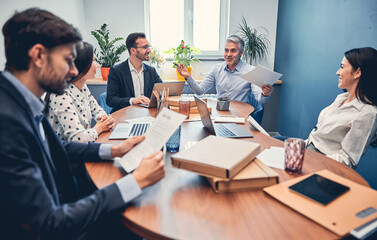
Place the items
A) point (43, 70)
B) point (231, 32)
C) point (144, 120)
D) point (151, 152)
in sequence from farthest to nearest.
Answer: point (231, 32)
point (144, 120)
point (151, 152)
point (43, 70)

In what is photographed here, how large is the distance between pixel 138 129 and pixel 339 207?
3.66 ft

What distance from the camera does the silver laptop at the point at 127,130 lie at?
146 centimetres

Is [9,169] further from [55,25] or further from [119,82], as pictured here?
[119,82]

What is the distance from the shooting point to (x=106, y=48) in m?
3.58

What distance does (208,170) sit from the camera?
0.88 metres

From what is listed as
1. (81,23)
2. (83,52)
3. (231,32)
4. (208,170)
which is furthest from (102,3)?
(208,170)

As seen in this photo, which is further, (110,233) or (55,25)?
(110,233)

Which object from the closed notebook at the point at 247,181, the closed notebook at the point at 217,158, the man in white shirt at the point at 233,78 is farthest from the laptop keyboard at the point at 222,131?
the man in white shirt at the point at 233,78

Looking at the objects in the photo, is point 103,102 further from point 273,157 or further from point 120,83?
point 273,157

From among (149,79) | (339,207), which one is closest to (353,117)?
(339,207)

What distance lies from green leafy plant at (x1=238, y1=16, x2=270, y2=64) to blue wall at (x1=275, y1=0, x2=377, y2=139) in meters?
0.20

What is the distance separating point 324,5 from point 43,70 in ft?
9.49

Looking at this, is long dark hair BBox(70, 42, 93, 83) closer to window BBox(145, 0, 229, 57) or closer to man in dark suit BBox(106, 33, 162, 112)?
man in dark suit BBox(106, 33, 162, 112)

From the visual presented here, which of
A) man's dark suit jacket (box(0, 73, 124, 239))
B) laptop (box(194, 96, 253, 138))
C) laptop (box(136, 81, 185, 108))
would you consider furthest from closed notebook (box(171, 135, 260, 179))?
laptop (box(136, 81, 185, 108))
